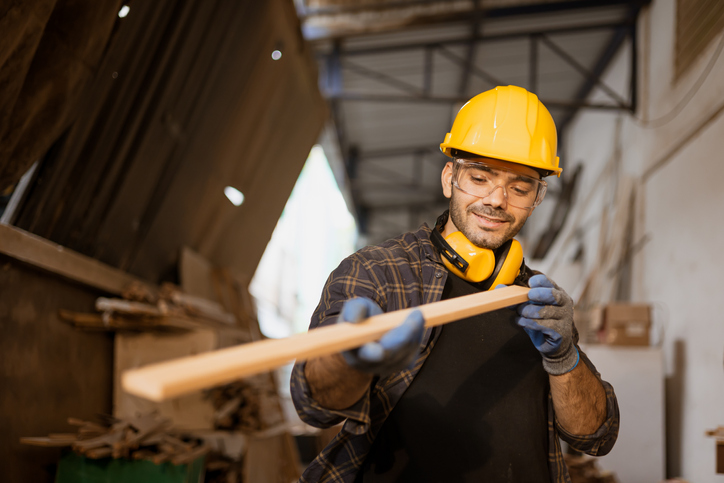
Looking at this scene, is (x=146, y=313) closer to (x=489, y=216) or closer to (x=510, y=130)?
(x=489, y=216)

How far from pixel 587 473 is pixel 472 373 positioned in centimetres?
404

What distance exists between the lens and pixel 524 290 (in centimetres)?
187

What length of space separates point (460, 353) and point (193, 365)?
3.22 feet

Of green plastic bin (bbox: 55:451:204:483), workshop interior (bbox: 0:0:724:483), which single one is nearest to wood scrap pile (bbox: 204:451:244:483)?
workshop interior (bbox: 0:0:724:483)

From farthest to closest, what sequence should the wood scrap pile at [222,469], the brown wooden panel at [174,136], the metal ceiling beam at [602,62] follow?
the metal ceiling beam at [602,62]
the wood scrap pile at [222,469]
the brown wooden panel at [174,136]

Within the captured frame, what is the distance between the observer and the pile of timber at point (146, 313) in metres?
3.92

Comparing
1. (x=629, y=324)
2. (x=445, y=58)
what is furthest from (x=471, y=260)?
(x=445, y=58)

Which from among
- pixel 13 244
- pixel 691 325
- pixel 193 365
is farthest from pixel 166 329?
pixel 691 325

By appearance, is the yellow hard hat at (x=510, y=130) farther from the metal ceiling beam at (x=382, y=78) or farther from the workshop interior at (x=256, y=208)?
the metal ceiling beam at (x=382, y=78)

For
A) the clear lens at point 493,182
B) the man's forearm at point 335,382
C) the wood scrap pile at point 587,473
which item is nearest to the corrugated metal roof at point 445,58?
the wood scrap pile at point 587,473

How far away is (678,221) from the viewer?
20.6 feet

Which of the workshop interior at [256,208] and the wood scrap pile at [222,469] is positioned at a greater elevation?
the workshop interior at [256,208]

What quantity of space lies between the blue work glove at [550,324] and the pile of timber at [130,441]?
2.42 m

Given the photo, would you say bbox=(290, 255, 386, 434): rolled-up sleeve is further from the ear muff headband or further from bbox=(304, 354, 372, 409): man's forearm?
the ear muff headband
